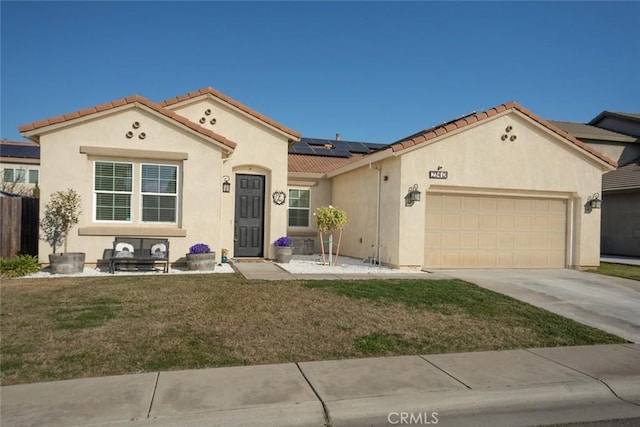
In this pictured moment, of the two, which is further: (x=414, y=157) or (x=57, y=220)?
(x=414, y=157)

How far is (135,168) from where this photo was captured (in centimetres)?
1202

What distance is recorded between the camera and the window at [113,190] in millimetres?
11875

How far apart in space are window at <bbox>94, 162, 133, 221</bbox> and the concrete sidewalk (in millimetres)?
7802

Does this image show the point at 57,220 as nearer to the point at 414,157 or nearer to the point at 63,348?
the point at 63,348

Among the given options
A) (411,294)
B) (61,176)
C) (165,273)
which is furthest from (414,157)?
(61,176)

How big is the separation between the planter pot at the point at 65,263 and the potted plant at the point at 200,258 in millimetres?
2505

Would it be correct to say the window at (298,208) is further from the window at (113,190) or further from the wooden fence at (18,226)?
the wooden fence at (18,226)

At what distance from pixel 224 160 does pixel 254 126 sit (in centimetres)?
165

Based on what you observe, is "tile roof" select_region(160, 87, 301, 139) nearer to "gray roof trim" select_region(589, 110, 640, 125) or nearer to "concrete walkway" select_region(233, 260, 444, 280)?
"concrete walkway" select_region(233, 260, 444, 280)

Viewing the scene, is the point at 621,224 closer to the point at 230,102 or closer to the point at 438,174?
the point at 438,174

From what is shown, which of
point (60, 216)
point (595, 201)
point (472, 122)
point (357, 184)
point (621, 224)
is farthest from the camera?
point (621, 224)

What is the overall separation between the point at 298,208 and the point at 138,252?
715cm

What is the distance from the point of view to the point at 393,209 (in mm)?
13148

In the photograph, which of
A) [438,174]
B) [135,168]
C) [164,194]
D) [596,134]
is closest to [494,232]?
[438,174]
